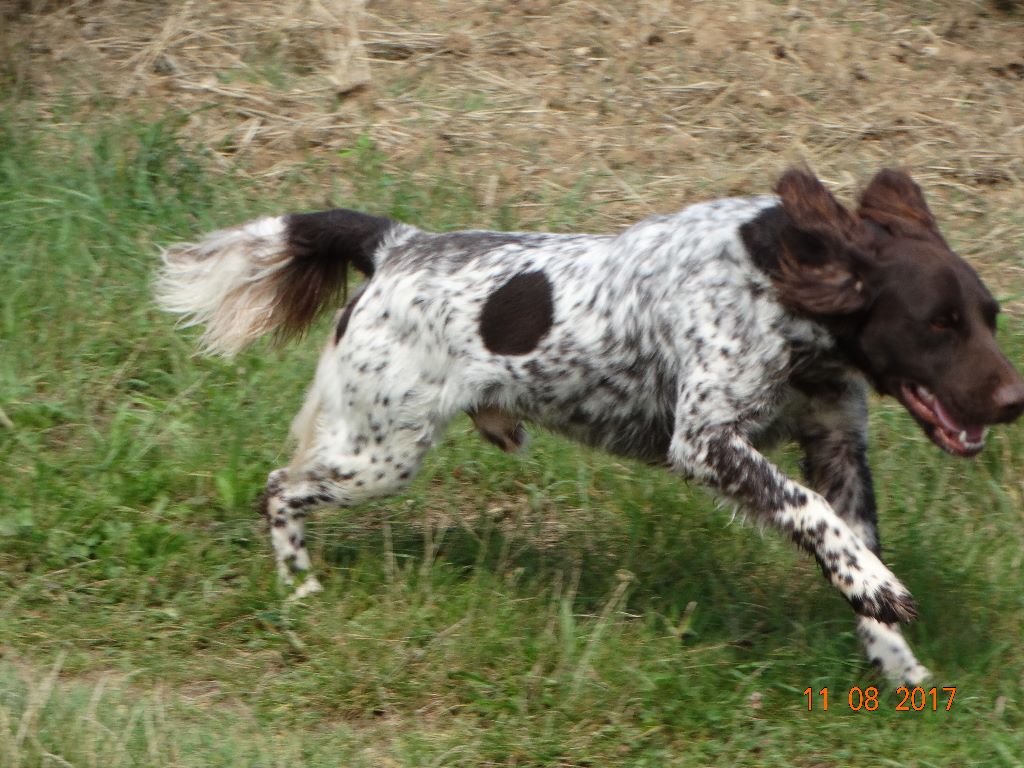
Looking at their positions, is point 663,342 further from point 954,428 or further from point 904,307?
point 954,428

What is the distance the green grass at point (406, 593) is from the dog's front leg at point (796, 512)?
36 cm

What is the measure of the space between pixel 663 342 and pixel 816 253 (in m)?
0.55

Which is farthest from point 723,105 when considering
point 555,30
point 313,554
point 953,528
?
point 313,554

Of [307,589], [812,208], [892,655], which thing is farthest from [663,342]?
[307,589]

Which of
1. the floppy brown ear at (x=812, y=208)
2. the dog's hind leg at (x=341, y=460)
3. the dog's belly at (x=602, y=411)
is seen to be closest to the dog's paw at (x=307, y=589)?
the dog's hind leg at (x=341, y=460)

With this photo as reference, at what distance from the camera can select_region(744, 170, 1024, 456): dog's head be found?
384 cm

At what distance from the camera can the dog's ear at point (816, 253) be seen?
12.9 ft

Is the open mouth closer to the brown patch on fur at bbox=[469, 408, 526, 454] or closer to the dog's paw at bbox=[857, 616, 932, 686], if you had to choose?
the dog's paw at bbox=[857, 616, 932, 686]

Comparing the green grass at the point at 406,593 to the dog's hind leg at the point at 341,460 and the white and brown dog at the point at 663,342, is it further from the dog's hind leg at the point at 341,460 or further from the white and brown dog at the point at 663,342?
the white and brown dog at the point at 663,342

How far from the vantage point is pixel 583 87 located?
25.3ft

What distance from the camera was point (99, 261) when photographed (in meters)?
6.38

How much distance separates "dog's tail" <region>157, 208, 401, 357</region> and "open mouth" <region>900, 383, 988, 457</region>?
6.21ft
